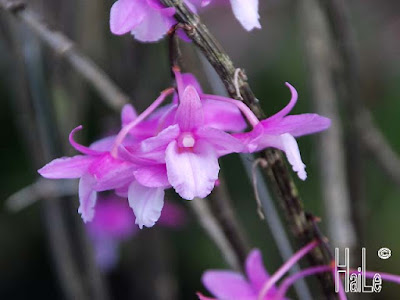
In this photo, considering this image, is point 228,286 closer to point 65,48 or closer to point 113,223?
point 65,48

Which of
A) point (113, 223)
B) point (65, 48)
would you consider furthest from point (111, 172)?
point (113, 223)

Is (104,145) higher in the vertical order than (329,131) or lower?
higher

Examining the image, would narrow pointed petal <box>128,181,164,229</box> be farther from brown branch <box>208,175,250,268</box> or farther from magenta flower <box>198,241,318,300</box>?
brown branch <box>208,175,250,268</box>

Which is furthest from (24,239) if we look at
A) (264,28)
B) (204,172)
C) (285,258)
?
(204,172)

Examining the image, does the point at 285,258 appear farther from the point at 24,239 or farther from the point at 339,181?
the point at 24,239

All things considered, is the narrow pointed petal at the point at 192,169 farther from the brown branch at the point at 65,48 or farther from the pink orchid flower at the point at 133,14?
the brown branch at the point at 65,48

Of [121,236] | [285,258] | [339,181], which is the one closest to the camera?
[285,258]

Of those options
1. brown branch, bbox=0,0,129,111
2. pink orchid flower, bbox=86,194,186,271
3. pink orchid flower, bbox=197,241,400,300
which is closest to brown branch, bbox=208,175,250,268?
pink orchid flower, bbox=197,241,400,300
